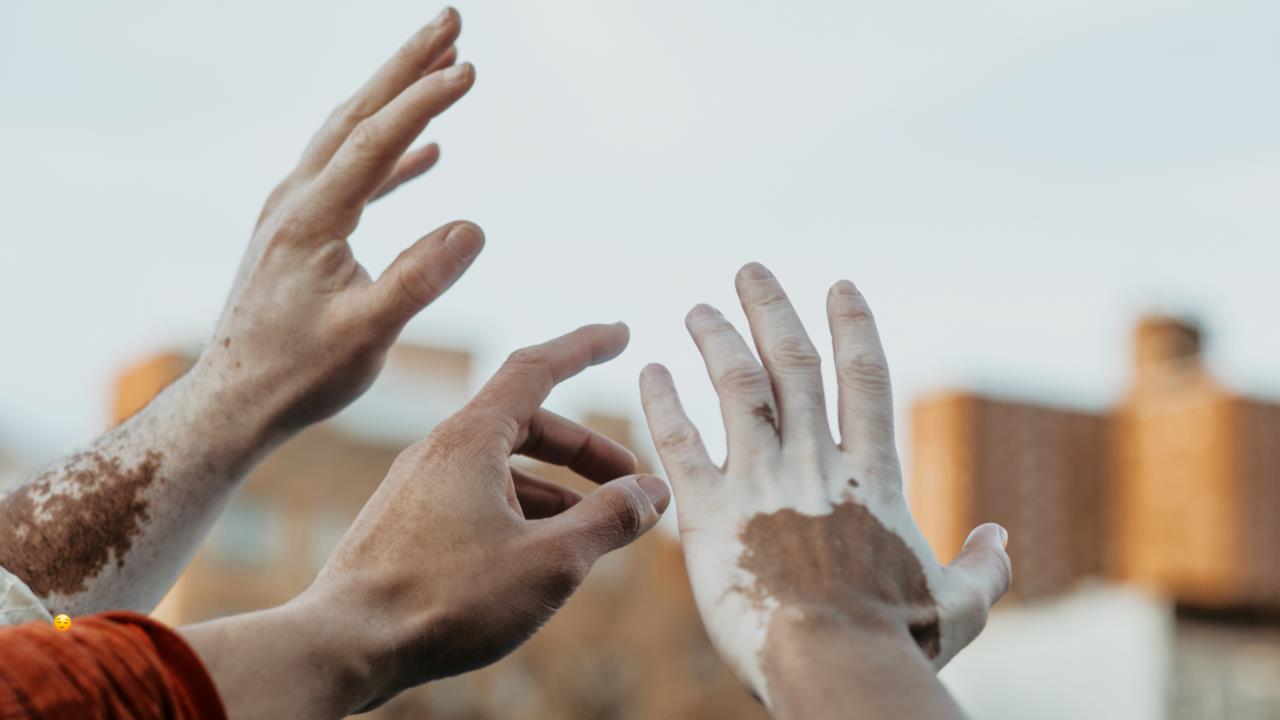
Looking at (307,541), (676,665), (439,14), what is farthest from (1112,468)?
(439,14)

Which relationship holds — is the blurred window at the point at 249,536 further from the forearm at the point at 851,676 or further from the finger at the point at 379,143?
the forearm at the point at 851,676

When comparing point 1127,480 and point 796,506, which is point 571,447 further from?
point 1127,480

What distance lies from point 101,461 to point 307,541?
40442 mm

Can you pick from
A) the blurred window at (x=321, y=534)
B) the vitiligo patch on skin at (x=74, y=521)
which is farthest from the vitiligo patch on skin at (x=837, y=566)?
the blurred window at (x=321, y=534)

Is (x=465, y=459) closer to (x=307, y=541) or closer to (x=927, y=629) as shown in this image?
(x=927, y=629)

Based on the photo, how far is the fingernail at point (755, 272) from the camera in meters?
1.83

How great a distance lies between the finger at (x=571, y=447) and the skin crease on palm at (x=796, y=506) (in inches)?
11.7

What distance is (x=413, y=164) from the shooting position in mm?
2816

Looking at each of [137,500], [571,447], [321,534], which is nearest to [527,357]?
[571,447]

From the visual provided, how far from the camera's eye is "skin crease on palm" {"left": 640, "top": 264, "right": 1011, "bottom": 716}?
165 centimetres

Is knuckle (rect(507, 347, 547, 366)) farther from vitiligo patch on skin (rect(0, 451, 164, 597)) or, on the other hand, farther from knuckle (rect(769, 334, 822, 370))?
vitiligo patch on skin (rect(0, 451, 164, 597))

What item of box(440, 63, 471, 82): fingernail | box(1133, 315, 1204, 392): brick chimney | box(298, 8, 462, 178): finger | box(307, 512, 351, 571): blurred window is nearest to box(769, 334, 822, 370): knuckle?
box(440, 63, 471, 82): fingernail

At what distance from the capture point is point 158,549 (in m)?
2.39

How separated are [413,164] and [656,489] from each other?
3.51 feet
